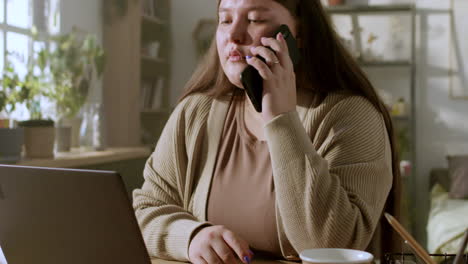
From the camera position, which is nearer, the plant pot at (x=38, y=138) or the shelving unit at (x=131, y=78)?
the plant pot at (x=38, y=138)

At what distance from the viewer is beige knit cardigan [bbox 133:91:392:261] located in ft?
3.69

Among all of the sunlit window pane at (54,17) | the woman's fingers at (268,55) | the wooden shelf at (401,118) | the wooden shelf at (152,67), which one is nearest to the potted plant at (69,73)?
the sunlit window pane at (54,17)

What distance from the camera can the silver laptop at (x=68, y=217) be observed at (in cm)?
82

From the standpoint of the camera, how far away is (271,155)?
1.15 meters

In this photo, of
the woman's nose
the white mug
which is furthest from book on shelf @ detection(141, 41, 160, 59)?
the white mug

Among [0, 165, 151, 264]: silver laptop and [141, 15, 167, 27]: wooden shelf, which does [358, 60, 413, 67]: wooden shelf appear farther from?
[0, 165, 151, 264]: silver laptop

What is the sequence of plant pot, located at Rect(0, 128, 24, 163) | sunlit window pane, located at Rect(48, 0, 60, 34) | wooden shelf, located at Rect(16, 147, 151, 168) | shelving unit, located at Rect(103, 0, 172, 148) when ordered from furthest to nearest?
shelving unit, located at Rect(103, 0, 172, 148), sunlit window pane, located at Rect(48, 0, 60, 34), wooden shelf, located at Rect(16, 147, 151, 168), plant pot, located at Rect(0, 128, 24, 163)

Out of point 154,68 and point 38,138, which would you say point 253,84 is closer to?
point 38,138

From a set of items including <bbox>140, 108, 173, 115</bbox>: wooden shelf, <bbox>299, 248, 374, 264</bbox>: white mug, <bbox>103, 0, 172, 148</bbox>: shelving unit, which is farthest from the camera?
<bbox>140, 108, 173, 115</bbox>: wooden shelf

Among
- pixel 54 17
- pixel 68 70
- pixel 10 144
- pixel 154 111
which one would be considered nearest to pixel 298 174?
pixel 10 144

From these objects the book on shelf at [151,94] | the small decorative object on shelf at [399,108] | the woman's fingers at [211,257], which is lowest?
the woman's fingers at [211,257]

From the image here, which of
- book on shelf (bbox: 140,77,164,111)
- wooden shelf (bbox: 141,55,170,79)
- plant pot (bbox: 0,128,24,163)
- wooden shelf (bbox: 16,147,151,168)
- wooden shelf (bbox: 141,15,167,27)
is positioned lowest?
wooden shelf (bbox: 16,147,151,168)

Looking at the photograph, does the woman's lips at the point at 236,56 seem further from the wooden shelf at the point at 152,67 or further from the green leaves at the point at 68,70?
the wooden shelf at the point at 152,67

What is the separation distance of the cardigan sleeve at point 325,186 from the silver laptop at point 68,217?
38 centimetres
